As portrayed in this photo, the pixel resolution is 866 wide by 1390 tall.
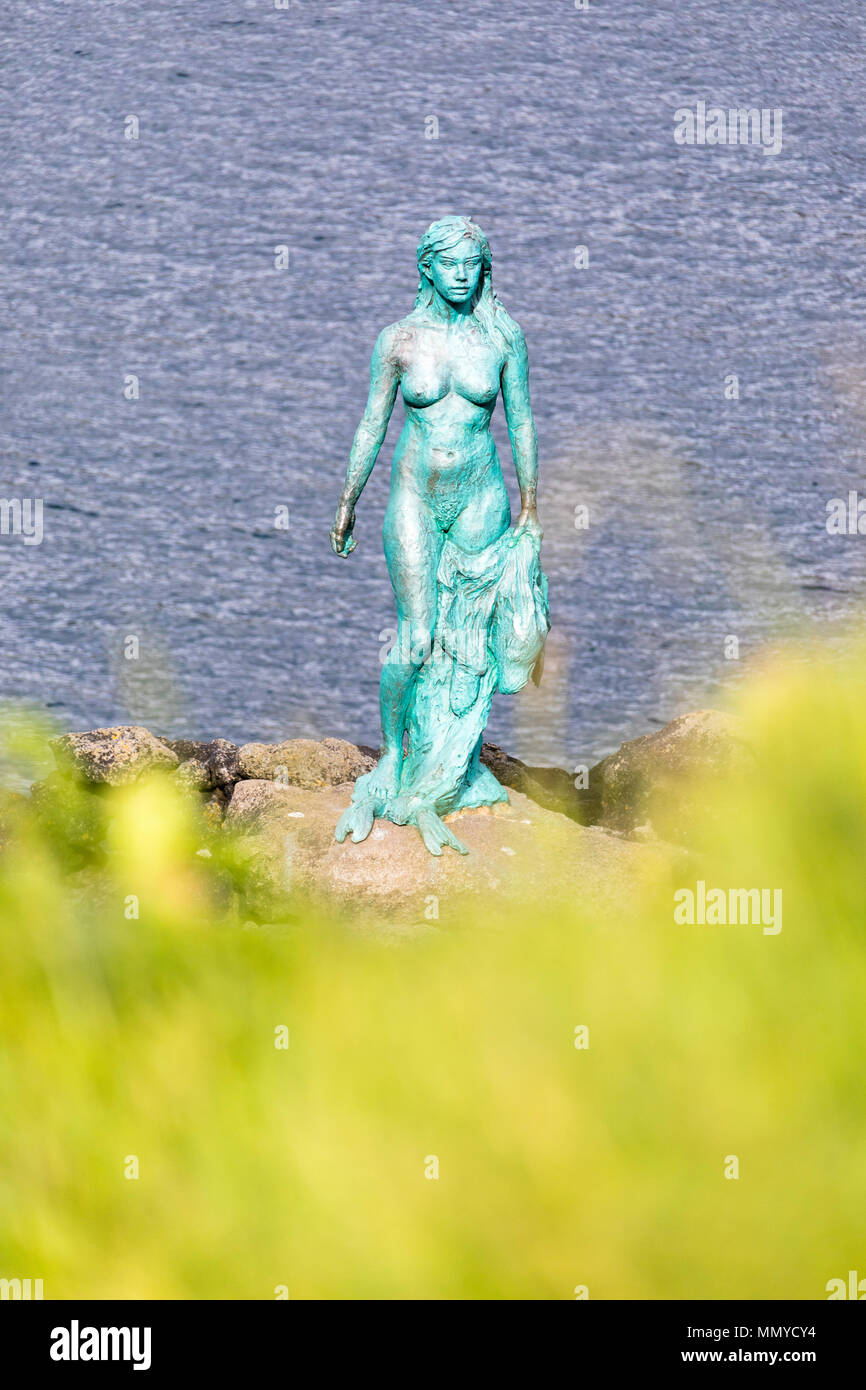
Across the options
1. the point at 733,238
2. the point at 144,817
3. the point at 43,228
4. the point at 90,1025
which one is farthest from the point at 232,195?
the point at 90,1025

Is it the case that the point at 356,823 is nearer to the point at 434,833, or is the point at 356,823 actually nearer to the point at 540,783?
the point at 434,833

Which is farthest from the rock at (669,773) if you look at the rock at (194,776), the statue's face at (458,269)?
the statue's face at (458,269)

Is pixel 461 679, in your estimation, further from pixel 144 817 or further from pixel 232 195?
pixel 232 195

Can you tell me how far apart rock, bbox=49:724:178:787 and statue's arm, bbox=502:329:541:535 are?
191 cm

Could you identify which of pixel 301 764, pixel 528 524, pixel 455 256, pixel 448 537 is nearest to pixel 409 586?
pixel 448 537

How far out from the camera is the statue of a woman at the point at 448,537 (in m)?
6.04

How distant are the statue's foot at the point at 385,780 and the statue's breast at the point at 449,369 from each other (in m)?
1.16

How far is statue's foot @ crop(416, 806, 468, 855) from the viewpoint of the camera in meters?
6.19

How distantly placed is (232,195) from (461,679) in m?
4.76

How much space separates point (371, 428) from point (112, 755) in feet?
6.35

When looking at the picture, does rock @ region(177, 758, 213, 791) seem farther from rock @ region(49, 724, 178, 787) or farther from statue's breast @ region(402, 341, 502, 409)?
statue's breast @ region(402, 341, 502, 409)

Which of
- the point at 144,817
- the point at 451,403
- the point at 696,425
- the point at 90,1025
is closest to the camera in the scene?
the point at 90,1025

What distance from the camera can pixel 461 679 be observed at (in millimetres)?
6410

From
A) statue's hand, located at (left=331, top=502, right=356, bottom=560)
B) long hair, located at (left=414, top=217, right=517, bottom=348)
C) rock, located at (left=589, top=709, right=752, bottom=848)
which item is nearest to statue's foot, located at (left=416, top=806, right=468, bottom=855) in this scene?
statue's hand, located at (left=331, top=502, right=356, bottom=560)
